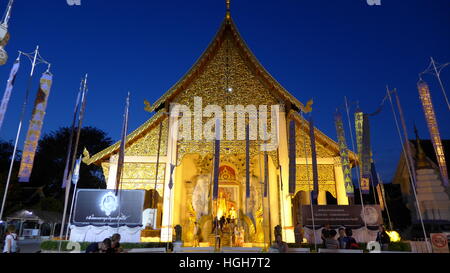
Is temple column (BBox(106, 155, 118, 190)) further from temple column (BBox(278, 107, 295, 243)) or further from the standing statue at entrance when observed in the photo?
temple column (BBox(278, 107, 295, 243))

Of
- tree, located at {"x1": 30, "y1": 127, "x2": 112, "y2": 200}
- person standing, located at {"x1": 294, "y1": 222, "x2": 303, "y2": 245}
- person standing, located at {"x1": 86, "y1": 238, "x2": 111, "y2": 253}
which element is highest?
tree, located at {"x1": 30, "y1": 127, "x2": 112, "y2": 200}

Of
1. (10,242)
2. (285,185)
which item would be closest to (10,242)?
(10,242)

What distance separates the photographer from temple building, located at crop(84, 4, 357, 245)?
11047 millimetres

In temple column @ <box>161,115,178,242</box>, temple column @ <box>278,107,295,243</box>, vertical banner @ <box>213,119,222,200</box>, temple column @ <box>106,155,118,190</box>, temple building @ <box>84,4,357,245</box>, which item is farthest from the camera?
temple column @ <box>106,155,118,190</box>

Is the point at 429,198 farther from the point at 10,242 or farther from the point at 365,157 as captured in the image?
the point at 10,242

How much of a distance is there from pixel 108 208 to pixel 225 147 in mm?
4927

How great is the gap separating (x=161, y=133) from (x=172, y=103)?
1333 mm

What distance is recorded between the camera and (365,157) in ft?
29.0

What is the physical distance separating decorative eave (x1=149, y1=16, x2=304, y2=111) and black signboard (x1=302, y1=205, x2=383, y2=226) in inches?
189

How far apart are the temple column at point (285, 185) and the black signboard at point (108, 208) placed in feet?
16.6

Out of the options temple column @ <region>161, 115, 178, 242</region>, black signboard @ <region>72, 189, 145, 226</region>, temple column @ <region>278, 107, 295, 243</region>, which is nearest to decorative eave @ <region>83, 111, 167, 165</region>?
temple column @ <region>161, 115, 178, 242</region>
